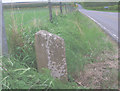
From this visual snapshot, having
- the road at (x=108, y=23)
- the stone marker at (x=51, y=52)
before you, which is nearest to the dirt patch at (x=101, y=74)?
the stone marker at (x=51, y=52)

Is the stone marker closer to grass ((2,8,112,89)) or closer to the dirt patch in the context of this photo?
grass ((2,8,112,89))

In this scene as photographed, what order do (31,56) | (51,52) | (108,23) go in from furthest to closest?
1. (108,23)
2. (31,56)
3. (51,52)

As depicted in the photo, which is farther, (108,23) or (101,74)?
(108,23)

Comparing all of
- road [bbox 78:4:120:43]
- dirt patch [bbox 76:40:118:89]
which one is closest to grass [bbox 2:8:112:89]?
dirt patch [bbox 76:40:118:89]

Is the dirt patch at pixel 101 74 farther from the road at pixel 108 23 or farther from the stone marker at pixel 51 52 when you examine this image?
the road at pixel 108 23

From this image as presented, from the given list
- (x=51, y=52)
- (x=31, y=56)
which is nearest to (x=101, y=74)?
(x=51, y=52)

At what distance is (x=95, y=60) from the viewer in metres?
3.46

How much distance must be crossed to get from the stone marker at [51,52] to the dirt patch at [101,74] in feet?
Result: 1.23

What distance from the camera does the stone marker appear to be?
93.8 inches

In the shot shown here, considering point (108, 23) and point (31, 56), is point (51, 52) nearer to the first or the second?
point (31, 56)

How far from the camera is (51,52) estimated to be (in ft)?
7.83

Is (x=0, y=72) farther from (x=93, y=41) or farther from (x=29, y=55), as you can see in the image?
(x=93, y=41)

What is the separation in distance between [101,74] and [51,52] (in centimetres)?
87

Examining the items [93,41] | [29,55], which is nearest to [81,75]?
[29,55]
